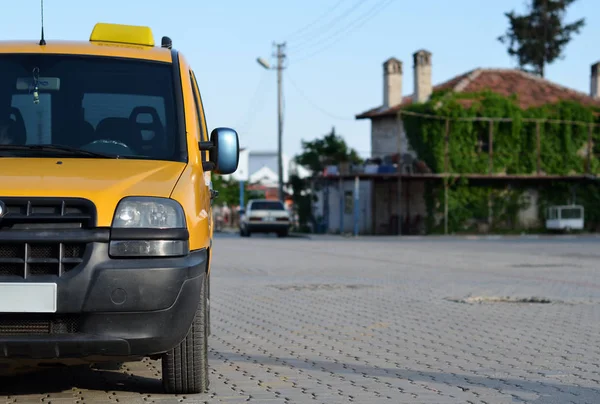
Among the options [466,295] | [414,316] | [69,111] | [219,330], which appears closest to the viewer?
[69,111]

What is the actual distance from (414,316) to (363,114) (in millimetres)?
51732

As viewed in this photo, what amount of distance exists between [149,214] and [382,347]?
392 cm

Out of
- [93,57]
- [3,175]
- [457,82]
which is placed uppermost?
[457,82]

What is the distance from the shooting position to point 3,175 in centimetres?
589

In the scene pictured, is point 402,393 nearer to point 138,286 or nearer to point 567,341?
point 138,286

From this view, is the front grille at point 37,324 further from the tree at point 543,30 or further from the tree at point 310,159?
the tree at point 543,30

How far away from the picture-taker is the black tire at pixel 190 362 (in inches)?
253

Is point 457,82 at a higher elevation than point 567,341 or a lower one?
higher

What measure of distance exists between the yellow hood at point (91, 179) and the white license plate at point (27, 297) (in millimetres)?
438

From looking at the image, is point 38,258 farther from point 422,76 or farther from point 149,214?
point 422,76

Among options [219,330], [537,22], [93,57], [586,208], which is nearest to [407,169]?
[586,208]

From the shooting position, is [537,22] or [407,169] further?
[537,22]

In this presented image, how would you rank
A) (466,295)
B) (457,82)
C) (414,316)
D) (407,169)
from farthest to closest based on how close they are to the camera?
(457,82), (407,169), (466,295), (414,316)

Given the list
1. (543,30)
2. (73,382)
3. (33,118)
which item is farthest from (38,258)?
(543,30)
